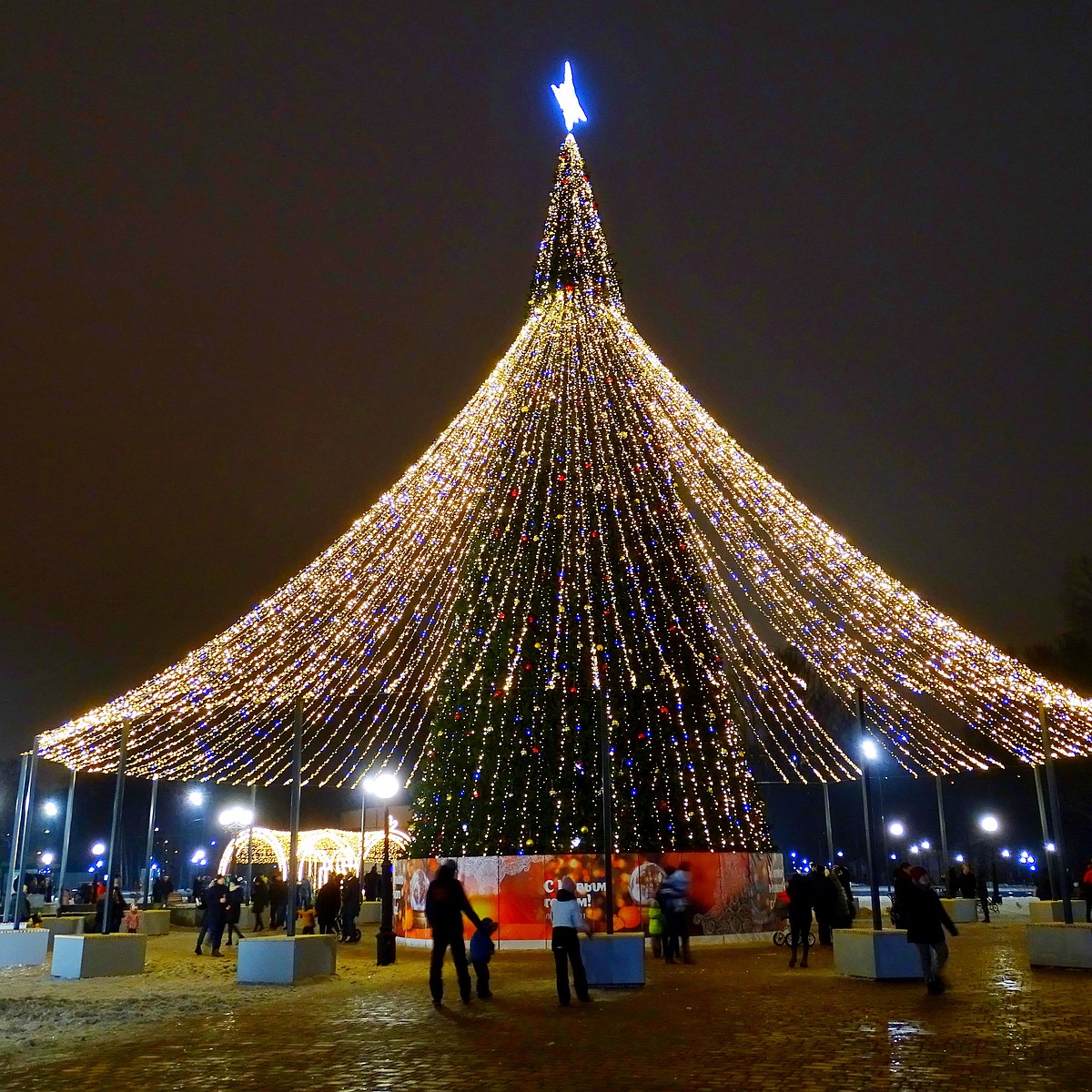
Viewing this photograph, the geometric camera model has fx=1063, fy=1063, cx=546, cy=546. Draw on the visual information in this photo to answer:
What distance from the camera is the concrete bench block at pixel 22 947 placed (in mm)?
16016

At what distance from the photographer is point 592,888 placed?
17.0m

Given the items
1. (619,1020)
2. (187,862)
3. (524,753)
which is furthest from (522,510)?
(187,862)

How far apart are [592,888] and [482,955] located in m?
6.10

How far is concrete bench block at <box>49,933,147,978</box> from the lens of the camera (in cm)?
1379

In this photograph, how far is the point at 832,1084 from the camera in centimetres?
639

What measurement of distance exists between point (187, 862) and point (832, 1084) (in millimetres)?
67010

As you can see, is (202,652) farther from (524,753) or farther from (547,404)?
(547,404)

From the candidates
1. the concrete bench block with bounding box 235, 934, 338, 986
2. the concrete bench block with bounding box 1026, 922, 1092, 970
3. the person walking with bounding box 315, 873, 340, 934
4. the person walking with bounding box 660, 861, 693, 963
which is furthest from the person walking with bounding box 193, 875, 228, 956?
the concrete bench block with bounding box 1026, 922, 1092, 970

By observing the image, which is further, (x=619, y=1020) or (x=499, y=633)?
(x=499, y=633)

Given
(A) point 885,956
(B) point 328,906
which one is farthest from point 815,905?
(B) point 328,906

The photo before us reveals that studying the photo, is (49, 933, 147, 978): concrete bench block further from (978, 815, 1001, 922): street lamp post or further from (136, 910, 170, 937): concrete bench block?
(978, 815, 1001, 922): street lamp post

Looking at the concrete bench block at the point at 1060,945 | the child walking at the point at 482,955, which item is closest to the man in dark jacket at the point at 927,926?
the concrete bench block at the point at 1060,945

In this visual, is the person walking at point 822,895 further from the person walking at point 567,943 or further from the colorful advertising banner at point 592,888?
the person walking at point 567,943

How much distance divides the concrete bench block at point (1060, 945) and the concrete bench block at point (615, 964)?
4.87 meters
